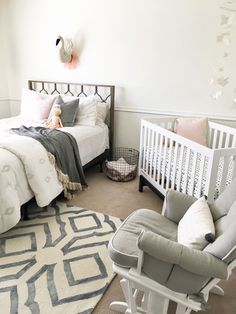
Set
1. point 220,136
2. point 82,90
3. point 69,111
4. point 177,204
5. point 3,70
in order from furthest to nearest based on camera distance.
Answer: point 3,70
point 82,90
point 69,111
point 220,136
point 177,204

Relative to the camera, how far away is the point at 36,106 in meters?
3.35

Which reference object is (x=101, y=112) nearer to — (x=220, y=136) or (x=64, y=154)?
(x=64, y=154)

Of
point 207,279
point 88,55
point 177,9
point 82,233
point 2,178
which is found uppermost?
point 177,9

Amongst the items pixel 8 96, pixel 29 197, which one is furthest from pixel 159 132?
pixel 8 96

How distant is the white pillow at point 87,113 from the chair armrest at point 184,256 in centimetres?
227

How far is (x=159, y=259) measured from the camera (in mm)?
1161

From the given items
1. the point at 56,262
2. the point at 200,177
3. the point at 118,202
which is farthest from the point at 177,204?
the point at 118,202

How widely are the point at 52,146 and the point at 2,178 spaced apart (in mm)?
646

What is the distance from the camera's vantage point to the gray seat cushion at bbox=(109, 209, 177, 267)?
4.18 ft

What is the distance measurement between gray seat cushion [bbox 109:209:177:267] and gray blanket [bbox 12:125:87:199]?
1161 millimetres

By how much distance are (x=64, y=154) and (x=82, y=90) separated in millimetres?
1475

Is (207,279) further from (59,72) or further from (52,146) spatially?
(59,72)

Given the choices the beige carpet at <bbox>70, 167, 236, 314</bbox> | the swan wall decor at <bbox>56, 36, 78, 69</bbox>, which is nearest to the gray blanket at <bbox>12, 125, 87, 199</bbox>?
the beige carpet at <bbox>70, 167, 236, 314</bbox>

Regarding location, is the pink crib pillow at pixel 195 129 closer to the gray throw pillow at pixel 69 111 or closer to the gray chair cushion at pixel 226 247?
the gray throw pillow at pixel 69 111
